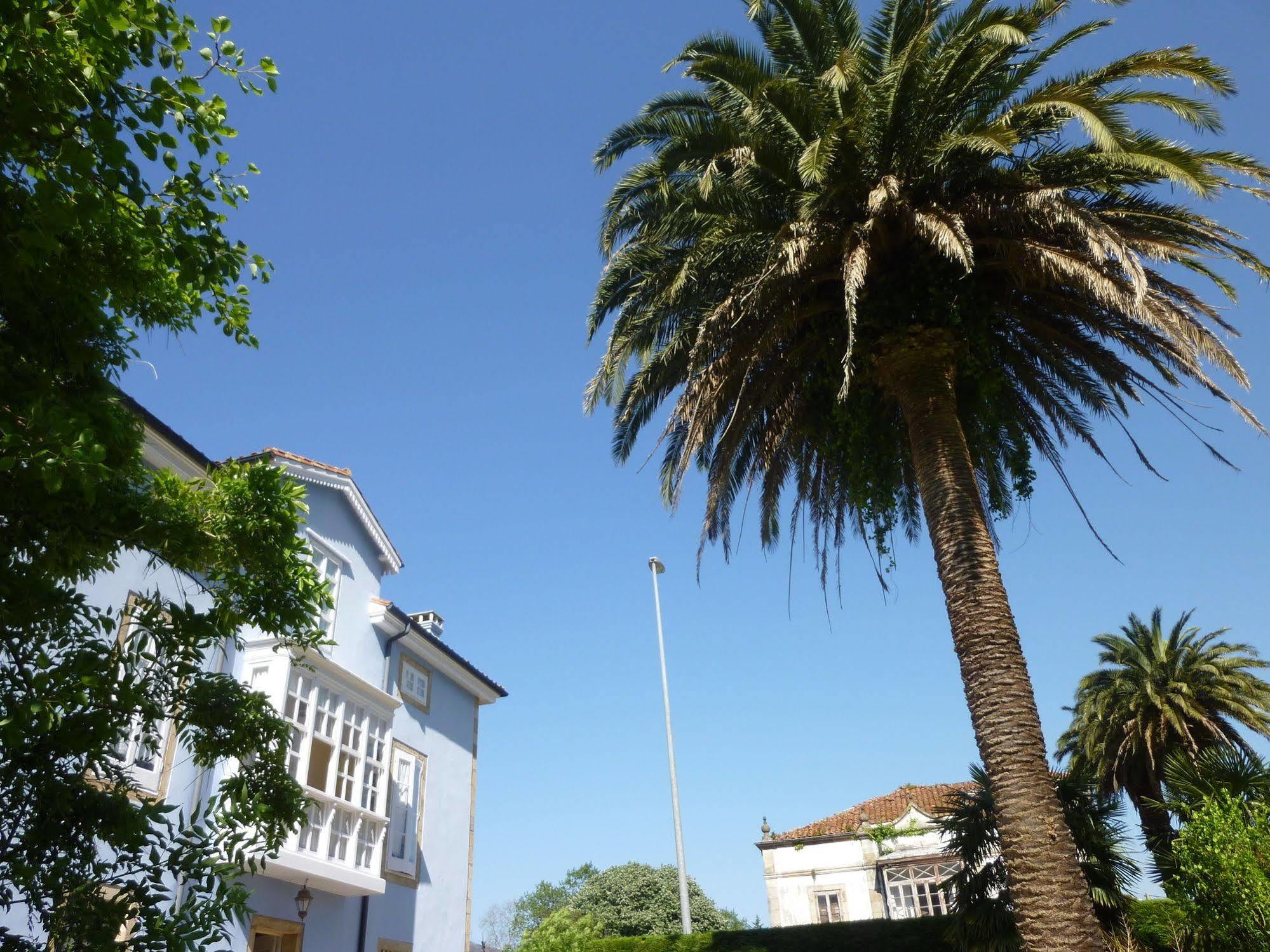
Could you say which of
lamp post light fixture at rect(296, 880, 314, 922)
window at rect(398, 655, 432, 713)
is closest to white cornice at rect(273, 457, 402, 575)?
window at rect(398, 655, 432, 713)

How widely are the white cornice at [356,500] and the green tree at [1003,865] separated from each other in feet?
37.4

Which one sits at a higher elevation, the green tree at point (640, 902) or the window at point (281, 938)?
the green tree at point (640, 902)

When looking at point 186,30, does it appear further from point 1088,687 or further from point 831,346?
point 1088,687

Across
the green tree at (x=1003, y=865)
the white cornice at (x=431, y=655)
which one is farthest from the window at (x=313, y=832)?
the green tree at (x=1003, y=865)

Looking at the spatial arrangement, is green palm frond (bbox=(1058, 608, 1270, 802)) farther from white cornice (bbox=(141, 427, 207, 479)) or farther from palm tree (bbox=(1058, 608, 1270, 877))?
white cornice (bbox=(141, 427, 207, 479))

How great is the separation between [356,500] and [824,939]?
13.6 metres

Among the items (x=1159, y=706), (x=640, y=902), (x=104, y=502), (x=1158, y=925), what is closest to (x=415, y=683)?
(x=1158, y=925)

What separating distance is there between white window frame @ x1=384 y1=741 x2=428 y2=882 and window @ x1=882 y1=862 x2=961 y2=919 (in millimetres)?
21517

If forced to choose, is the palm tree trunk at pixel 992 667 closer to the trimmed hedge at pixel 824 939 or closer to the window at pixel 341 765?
the window at pixel 341 765

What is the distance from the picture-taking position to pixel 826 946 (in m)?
19.6

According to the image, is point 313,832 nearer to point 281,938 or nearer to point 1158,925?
point 281,938

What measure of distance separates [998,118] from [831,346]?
3.16m

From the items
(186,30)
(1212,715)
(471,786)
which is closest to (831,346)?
(186,30)

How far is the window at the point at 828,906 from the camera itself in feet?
112
